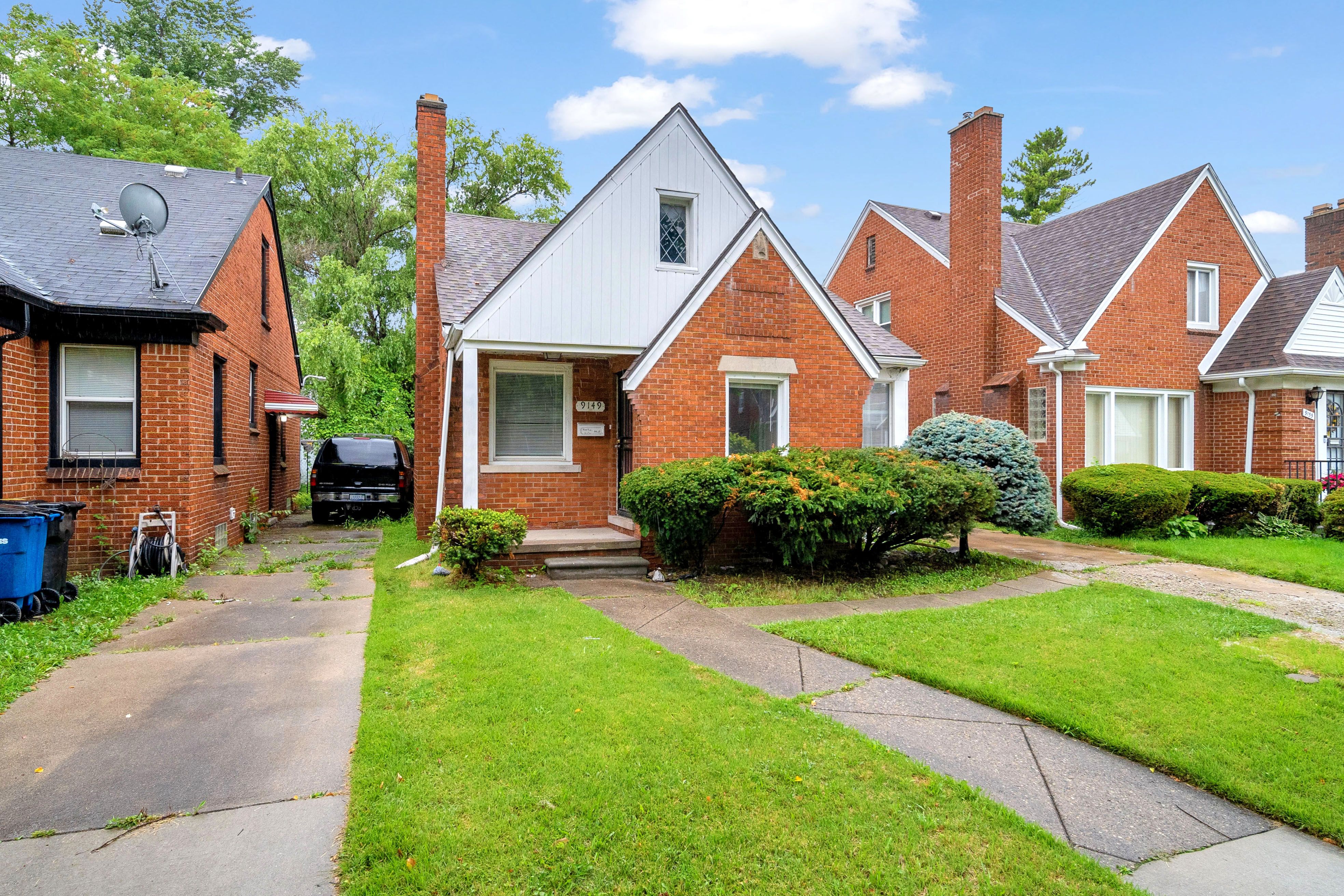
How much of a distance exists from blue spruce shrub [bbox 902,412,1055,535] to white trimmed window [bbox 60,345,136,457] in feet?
35.7

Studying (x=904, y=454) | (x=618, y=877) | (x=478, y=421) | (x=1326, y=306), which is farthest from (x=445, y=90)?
(x=1326, y=306)

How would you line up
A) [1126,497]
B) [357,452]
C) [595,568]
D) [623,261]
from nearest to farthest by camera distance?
[595,568]
[623,261]
[1126,497]
[357,452]

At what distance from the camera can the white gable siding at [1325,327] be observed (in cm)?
1502

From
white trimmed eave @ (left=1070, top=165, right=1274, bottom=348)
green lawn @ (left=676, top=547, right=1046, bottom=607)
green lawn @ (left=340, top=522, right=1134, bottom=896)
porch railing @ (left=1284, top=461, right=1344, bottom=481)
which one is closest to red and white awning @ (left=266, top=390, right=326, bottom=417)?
green lawn @ (left=676, top=547, right=1046, bottom=607)

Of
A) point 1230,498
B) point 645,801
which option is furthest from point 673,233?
point 1230,498

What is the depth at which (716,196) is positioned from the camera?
1134 centimetres

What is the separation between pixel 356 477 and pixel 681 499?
9.60 m

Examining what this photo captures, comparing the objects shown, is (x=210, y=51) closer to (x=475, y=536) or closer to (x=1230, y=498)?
(x=475, y=536)

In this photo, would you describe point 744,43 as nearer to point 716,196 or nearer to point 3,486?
point 716,196

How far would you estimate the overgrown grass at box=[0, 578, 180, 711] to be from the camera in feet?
17.3

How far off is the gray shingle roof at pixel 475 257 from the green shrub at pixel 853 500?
4.58 m

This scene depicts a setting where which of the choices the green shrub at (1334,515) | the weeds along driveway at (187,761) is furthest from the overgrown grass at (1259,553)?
the weeds along driveway at (187,761)

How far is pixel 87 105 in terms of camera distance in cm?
2412

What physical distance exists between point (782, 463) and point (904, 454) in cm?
188
